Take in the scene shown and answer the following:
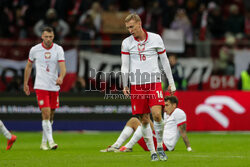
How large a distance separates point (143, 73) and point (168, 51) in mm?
10145

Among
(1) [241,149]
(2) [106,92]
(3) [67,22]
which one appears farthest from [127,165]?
(3) [67,22]

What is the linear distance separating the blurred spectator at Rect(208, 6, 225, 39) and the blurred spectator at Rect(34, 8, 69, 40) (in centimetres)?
532

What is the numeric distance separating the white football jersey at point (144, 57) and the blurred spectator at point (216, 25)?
474 inches

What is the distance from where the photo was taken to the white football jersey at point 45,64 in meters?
14.2

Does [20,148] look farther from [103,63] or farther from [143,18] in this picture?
[143,18]

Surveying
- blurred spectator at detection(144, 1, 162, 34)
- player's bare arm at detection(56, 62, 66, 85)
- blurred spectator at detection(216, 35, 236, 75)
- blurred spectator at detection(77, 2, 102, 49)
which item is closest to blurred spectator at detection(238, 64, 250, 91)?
blurred spectator at detection(216, 35, 236, 75)

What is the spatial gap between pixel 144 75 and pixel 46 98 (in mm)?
4196

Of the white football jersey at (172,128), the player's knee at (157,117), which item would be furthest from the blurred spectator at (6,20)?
the player's knee at (157,117)

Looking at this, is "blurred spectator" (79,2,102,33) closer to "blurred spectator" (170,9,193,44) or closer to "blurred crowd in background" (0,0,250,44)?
"blurred crowd in background" (0,0,250,44)

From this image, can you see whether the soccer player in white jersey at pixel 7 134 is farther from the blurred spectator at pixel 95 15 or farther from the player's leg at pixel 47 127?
the blurred spectator at pixel 95 15

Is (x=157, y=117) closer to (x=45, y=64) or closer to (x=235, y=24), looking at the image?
(x=45, y=64)

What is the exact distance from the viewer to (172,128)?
42.7 ft

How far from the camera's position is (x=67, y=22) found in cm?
2278

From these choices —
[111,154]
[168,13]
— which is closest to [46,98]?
[111,154]
